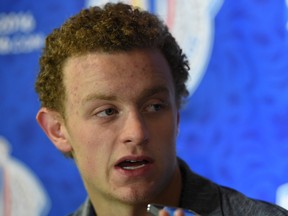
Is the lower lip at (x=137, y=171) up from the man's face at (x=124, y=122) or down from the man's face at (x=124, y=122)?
down

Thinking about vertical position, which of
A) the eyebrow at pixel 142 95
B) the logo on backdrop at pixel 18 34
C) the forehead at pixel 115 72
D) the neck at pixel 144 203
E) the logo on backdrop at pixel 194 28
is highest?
the logo on backdrop at pixel 18 34

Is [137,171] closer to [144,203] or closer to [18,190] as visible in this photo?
[144,203]

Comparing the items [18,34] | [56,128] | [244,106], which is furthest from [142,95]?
[18,34]

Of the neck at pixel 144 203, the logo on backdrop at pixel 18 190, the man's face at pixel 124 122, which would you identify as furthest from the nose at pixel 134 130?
the logo on backdrop at pixel 18 190

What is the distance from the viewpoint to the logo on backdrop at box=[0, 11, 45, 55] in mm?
1723

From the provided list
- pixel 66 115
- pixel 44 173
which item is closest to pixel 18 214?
pixel 44 173

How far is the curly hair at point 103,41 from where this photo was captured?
1.06 meters

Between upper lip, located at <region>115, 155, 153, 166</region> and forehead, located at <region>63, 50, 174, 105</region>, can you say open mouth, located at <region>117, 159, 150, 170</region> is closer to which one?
upper lip, located at <region>115, 155, 153, 166</region>

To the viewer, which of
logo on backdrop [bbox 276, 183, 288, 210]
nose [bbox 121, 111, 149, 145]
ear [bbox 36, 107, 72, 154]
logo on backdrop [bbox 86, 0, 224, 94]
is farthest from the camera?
logo on backdrop [bbox 86, 0, 224, 94]

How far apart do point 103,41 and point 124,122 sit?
0.17 meters

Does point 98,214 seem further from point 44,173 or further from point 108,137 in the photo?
point 44,173

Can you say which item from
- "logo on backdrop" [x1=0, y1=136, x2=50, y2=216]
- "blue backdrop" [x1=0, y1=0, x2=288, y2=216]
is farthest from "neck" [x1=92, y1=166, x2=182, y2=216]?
"logo on backdrop" [x1=0, y1=136, x2=50, y2=216]

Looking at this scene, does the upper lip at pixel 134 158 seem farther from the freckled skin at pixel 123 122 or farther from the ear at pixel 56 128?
the ear at pixel 56 128

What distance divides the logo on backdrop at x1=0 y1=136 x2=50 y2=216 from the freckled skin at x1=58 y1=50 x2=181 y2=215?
648 millimetres
